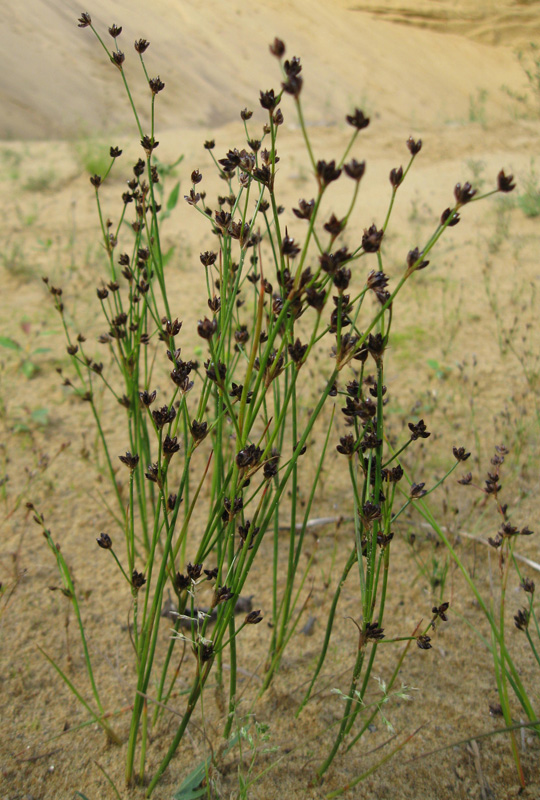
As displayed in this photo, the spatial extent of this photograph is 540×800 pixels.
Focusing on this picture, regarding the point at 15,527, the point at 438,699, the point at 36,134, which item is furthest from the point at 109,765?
the point at 36,134

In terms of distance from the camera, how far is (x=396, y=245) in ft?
15.1

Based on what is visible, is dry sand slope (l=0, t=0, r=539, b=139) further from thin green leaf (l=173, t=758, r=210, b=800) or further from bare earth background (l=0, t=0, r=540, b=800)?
thin green leaf (l=173, t=758, r=210, b=800)

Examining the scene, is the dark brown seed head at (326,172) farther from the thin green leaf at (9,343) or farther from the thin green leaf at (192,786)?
the thin green leaf at (9,343)

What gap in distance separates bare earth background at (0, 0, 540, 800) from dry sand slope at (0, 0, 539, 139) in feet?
0.47

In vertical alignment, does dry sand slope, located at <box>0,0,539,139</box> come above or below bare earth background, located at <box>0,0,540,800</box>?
above

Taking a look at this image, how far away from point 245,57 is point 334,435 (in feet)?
44.6

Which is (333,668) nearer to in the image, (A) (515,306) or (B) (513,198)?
(A) (515,306)

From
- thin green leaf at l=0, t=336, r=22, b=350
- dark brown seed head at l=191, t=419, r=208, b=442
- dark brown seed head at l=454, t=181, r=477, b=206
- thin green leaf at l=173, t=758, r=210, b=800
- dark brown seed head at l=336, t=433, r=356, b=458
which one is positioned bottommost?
thin green leaf at l=173, t=758, r=210, b=800

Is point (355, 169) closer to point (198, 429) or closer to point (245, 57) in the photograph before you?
point (198, 429)

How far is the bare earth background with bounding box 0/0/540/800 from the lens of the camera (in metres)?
1.32

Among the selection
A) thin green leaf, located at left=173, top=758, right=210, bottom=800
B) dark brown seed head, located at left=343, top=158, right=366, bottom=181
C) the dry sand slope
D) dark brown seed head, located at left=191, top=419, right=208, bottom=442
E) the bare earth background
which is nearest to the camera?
dark brown seed head, located at left=343, top=158, right=366, bottom=181

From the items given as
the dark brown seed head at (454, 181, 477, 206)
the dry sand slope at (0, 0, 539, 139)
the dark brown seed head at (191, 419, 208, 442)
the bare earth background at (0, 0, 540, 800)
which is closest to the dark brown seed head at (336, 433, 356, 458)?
the dark brown seed head at (191, 419, 208, 442)

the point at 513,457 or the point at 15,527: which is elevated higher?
the point at 513,457

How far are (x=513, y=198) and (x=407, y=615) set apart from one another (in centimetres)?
442
